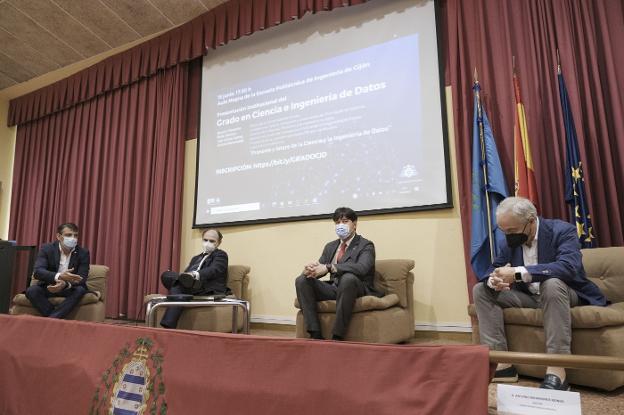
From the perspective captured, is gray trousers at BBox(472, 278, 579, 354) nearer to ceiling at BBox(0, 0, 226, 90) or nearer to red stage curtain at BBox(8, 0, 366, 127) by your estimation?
red stage curtain at BBox(8, 0, 366, 127)

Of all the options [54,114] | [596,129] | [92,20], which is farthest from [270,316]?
[54,114]

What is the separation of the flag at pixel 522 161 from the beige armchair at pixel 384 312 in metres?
0.84

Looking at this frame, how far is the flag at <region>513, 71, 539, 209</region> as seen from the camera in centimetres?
262

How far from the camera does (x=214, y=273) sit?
317 centimetres

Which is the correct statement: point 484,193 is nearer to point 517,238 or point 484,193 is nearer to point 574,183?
point 574,183

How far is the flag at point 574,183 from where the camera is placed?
245 cm

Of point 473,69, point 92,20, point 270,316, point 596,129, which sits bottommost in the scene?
point 270,316

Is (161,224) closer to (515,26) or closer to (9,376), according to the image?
(9,376)

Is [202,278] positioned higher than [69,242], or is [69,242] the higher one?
[69,242]

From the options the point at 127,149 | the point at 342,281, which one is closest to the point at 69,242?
the point at 127,149

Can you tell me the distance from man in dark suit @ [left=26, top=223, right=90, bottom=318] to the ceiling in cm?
231

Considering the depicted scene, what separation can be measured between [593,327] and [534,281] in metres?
0.26

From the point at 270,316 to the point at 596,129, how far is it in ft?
9.06

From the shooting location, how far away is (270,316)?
3.64m
